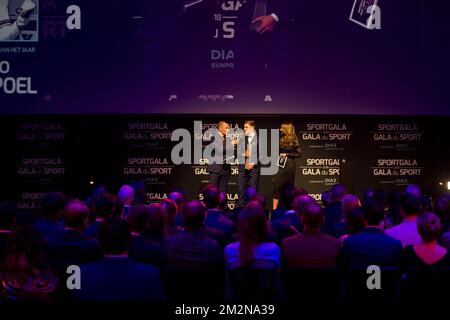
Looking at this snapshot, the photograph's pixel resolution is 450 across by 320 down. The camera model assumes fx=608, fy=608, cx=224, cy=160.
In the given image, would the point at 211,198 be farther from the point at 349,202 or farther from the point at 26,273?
the point at 26,273

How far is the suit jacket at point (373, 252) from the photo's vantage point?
3.81 m

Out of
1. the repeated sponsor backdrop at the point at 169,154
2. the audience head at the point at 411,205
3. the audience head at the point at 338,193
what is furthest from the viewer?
the repeated sponsor backdrop at the point at 169,154

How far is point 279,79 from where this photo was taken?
31.2ft

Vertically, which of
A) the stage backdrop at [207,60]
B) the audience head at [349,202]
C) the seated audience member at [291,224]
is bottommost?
the seated audience member at [291,224]

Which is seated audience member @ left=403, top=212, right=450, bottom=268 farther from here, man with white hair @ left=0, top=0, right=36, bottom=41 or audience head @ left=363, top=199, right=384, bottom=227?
man with white hair @ left=0, top=0, right=36, bottom=41

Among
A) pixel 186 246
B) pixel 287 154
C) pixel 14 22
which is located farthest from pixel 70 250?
pixel 14 22


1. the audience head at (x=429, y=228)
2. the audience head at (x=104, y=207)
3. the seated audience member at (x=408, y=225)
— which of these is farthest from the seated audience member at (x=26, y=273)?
the seated audience member at (x=408, y=225)

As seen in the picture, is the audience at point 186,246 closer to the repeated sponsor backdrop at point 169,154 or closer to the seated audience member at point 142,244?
the seated audience member at point 142,244

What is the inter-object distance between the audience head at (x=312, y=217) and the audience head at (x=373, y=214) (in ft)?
1.07

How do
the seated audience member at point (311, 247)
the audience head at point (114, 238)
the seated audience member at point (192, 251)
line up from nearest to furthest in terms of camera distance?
the audience head at point (114, 238) < the seated audience member at point (192, 251) < the seated audience member at point (311, 247)

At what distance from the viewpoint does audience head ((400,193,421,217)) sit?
4.71 m

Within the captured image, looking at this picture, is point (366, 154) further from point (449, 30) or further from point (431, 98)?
point (449, 30)

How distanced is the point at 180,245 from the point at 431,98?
22.7 feet
